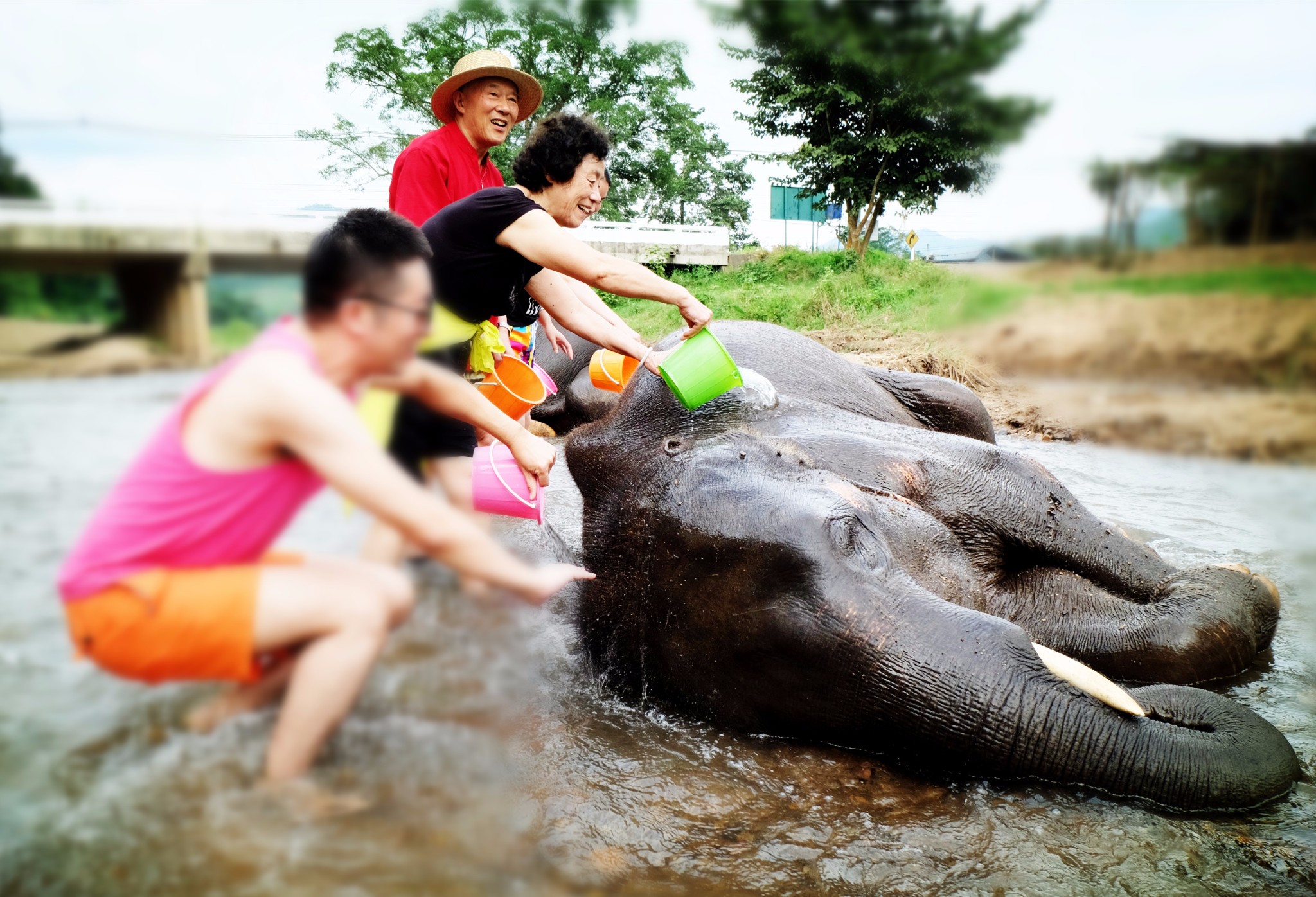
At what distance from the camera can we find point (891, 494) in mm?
4484

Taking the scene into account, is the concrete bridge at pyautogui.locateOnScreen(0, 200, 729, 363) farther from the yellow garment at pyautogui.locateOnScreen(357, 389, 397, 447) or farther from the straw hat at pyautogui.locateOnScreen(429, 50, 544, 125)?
the straw hat at pyautogui.locateOnScreen(429, 50, 544, 125)

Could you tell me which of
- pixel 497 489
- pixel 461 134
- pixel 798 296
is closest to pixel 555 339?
pixel 461 134

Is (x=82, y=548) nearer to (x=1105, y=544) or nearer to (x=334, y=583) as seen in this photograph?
(x=334, y=583)

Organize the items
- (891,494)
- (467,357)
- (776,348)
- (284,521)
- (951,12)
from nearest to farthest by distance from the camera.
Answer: (284,521) < (951,12) < (467,357) < (891,494) < (776,348)

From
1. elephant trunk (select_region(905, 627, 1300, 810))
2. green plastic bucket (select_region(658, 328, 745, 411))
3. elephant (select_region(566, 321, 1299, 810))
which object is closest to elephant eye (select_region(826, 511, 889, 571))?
elephant (select_region(566, 321, 1299, 810))

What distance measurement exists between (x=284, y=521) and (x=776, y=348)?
5.34m

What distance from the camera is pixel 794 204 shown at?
5121mm

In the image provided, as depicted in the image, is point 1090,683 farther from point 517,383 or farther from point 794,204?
point 794,204

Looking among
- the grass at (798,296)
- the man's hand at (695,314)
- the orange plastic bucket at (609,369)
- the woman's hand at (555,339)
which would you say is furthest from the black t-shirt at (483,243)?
the grass at (798,296)

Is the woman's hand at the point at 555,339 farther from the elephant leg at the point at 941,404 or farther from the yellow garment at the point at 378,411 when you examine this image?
Answer: the yellow garment at the point at 378,411

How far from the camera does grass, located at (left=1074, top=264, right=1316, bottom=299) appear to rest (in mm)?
1015

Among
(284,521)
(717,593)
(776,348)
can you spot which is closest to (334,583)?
(284,521)

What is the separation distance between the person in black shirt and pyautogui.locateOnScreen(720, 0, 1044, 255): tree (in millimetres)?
630

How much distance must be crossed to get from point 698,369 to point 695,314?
255 millimetres
